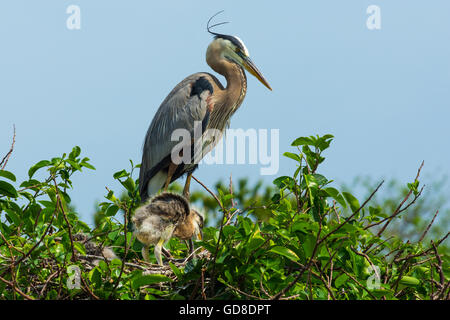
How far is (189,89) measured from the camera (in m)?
5.81

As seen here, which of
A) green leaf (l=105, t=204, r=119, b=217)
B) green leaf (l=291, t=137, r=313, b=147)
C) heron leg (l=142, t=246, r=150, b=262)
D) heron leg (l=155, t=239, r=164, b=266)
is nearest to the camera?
green leaf (l=291, t=137, r=313, b=147)

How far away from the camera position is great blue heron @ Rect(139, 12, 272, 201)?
5.68 meters

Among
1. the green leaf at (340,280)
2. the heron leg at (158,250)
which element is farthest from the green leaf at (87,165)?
the green leaf at (340,280)

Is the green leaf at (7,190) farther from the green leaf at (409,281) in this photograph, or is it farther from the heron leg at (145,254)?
the green leaf at (409,281)

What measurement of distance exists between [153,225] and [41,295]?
0.89 meters

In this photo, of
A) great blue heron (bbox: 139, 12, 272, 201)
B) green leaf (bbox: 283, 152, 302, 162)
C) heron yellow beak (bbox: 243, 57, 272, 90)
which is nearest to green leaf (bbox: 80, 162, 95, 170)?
green leaf (bbox: 283, 152, 302, 162)

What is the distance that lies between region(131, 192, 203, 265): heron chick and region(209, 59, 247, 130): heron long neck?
2.06 metres

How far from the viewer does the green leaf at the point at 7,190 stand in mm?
3188

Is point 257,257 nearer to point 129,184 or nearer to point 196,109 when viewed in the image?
point 129,184

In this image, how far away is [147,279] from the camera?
2744 millimetres

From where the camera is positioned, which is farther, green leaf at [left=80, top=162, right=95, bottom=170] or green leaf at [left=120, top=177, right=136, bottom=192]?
green leaf at [left=120, top=177, right=136, bottom=192]

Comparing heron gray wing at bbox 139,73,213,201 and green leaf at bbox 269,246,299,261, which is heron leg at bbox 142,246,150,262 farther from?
heron gray wing at bbox 139,73,213,201

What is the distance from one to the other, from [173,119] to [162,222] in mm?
2128
